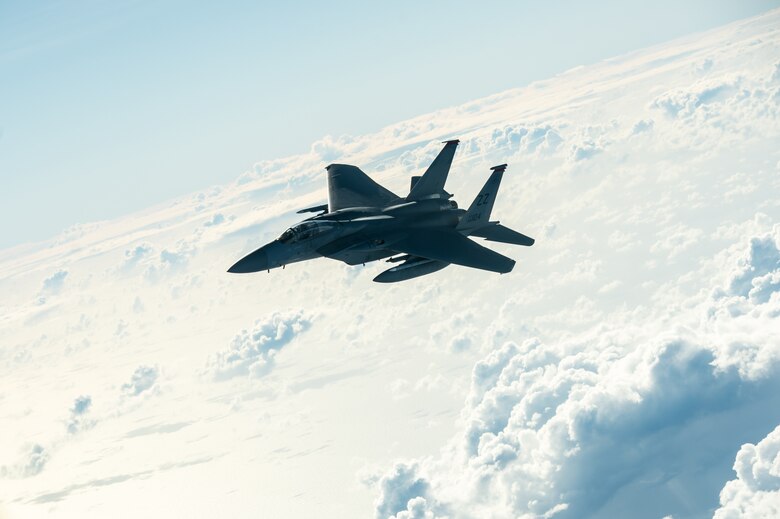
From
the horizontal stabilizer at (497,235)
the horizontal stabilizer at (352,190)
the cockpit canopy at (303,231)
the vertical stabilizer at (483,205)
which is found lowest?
the horizontal stabilizer at (497,235)

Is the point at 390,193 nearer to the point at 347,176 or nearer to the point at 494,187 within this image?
the point at 347,176

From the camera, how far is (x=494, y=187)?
4947 centimetres

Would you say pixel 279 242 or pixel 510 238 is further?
pixel 510 238

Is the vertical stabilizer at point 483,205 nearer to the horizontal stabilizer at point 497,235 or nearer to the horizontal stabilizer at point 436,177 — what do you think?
the horizontal stabilizer at point 497,235

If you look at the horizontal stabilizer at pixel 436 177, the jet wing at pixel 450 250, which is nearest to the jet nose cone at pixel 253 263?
the jet wing at pixel 450 250

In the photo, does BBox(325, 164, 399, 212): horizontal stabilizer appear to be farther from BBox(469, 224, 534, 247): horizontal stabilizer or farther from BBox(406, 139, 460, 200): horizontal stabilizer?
BBox(469, 224, 534, 247): horizontal stabilizer

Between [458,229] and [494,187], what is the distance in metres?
4.88

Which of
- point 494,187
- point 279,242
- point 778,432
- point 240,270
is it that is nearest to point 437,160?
point 494,187

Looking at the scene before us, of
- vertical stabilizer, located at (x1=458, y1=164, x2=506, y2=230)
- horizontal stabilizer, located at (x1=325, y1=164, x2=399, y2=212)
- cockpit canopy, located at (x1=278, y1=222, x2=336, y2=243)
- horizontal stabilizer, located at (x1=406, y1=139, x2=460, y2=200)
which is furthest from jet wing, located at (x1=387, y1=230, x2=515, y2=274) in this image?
horizontal stabilizer, located at (x1=325, y1=164, x2=399, y2=212)

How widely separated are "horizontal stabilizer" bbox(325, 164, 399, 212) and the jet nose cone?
14.1 metres

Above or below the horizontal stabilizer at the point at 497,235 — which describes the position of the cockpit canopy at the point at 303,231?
above

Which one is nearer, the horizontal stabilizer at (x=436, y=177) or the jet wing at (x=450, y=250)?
the jet wing at (x=450, y=250)

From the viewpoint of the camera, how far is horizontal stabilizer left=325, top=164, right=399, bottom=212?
186ft

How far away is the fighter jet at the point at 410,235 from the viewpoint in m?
44.0
